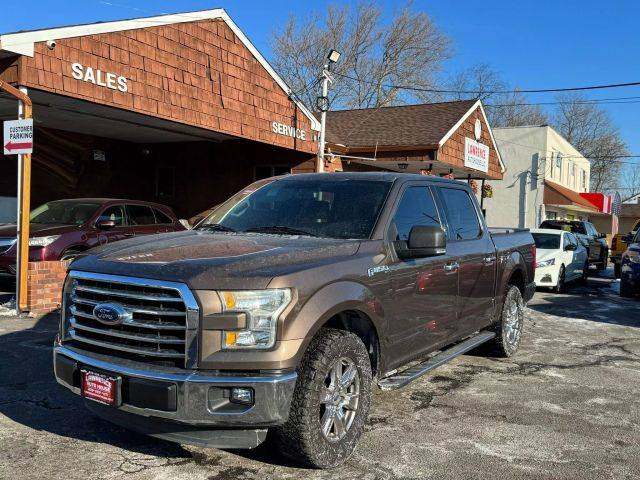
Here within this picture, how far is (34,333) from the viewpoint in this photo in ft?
23.9

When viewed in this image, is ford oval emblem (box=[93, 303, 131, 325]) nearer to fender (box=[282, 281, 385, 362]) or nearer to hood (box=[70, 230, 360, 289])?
hood (box=[70, 230, 360, 289])

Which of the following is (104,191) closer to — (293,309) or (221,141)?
(221,141)

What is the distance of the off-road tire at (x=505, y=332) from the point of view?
6.56 metres

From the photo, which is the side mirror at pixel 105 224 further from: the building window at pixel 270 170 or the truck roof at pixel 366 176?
the building window at pixel 270 170

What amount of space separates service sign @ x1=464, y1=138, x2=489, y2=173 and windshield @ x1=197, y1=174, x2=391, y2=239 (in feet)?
48.1

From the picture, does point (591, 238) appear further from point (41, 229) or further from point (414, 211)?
point (414, 211)

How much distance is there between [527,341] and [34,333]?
625 centimetres

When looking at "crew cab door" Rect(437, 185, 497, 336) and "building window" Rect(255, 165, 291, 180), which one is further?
"building window" Rect(255, 165, 291, 180)

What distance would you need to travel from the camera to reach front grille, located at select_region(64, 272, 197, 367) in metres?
3.25

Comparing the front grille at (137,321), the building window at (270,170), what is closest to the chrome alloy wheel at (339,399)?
the front grille at (137,321)

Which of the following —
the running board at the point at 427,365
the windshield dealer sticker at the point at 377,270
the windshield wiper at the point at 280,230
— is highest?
the windshield wiper at the point at 280,230

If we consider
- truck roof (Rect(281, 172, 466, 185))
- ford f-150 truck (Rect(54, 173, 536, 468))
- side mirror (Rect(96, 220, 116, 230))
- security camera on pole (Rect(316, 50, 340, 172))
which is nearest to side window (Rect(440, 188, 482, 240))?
truck roof (Rect(281, 172, 466, 185))

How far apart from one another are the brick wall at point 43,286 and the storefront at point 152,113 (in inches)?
0.9

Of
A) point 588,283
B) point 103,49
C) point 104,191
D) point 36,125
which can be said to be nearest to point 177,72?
point 103,49
